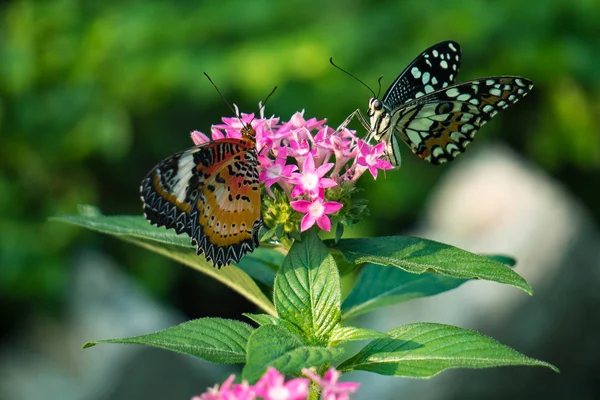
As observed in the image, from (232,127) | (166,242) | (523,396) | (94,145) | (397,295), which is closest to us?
(166,242)

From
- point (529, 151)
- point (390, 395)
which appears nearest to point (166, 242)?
point (390, 395)

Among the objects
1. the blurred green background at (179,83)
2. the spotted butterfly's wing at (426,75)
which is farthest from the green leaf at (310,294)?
the blurred green background at (179,83)

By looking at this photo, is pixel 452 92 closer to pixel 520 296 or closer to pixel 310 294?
pixel 310 294

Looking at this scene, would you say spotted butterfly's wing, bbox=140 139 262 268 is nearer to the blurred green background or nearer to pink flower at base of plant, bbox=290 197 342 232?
pink flower at base of plant, bbox=290 197 342 232

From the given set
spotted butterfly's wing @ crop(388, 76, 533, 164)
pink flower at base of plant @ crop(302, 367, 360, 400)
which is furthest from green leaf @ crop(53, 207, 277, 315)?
spotted butterfly's wing @ crop(388, 76, 533, 164)

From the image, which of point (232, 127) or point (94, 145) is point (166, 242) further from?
point (94, 145)
